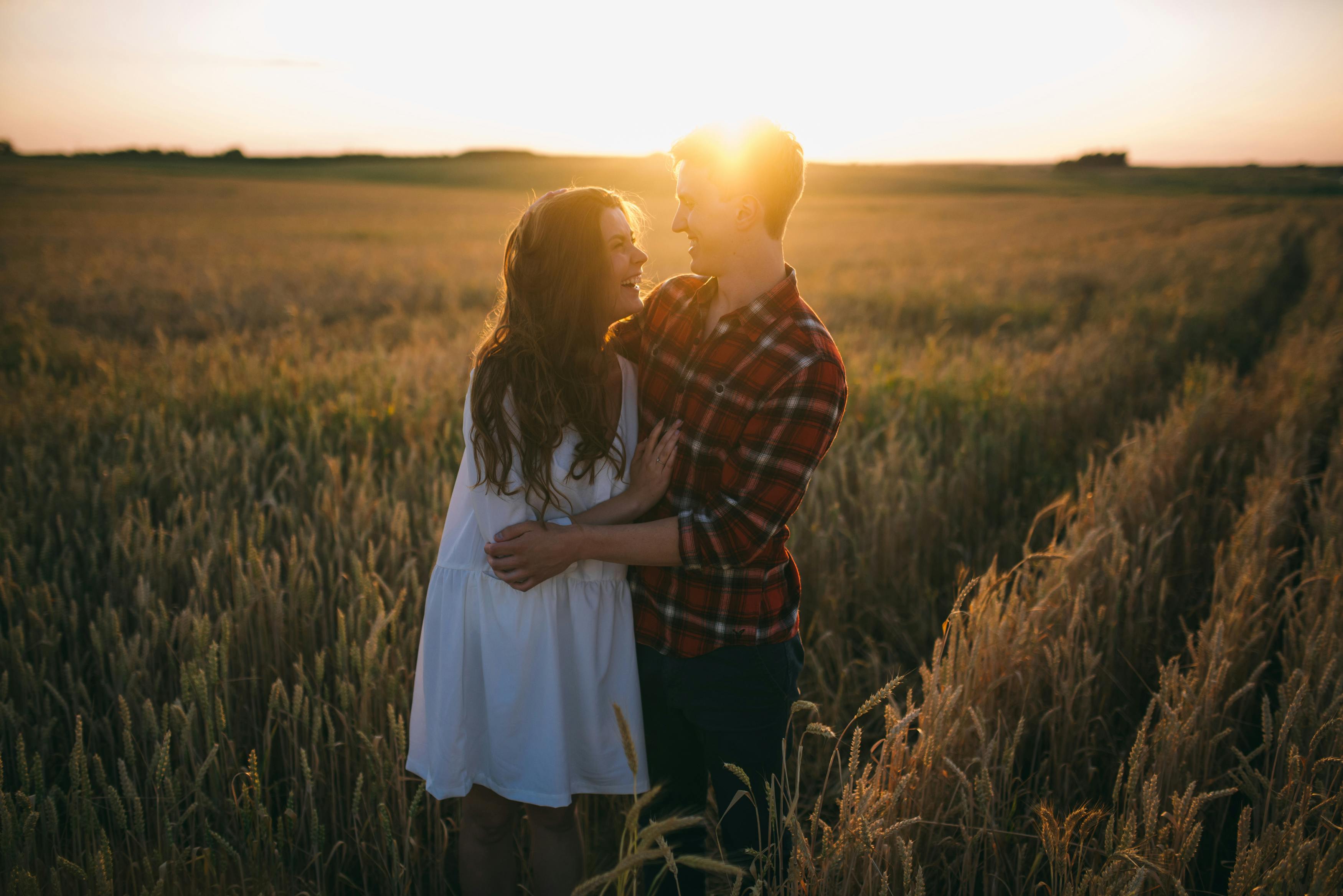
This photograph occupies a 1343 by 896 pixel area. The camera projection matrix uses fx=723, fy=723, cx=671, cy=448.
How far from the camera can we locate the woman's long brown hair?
146 cm

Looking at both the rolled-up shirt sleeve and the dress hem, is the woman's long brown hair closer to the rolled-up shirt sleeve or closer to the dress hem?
the rolled-up shirt sleeve

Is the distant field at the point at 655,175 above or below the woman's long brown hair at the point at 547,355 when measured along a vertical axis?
above

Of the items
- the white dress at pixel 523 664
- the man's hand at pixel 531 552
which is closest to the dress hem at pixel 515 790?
the white dress at pixel 523 664

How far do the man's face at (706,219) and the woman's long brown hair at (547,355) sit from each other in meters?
0.17

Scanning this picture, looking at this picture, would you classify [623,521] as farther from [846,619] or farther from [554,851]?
[846,619]

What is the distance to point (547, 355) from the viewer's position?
1.48 m

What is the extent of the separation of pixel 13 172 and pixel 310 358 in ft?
166

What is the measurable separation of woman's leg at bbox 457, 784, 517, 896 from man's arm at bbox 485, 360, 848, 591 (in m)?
0.60

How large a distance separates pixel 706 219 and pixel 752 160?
14cm

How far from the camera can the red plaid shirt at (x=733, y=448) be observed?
1.42m

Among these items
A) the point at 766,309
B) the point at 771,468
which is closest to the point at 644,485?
the point at 771,468

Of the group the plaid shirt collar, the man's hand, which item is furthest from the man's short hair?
the man's hand

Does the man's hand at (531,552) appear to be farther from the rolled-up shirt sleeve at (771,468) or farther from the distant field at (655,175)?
the distant field at (655,175)

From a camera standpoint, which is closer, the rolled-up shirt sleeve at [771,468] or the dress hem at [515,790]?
the rolled-up shirt sleeve at [771,468]
